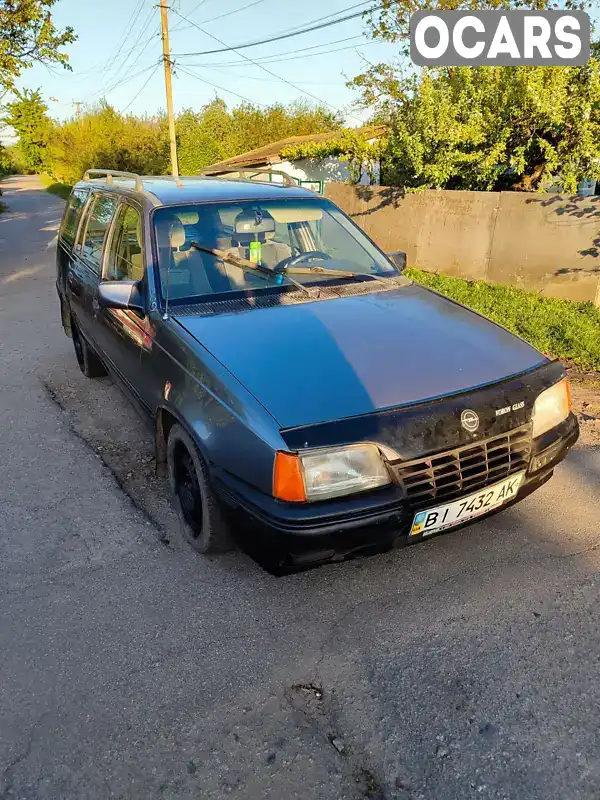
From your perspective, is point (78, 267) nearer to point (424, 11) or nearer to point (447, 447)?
point (447, 447)

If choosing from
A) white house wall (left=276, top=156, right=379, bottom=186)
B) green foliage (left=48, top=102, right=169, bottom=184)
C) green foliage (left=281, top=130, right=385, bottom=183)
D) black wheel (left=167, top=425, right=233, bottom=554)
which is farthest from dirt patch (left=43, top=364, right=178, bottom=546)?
green foliage (left=48, top=102, right=169, bottom=184)

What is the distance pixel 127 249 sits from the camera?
3777mm

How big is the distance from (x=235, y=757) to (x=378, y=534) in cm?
92

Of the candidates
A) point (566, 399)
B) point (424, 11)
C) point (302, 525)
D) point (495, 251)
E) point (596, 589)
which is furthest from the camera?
point (424, 11)

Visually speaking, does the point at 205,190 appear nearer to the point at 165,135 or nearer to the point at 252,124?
the point at 165,135

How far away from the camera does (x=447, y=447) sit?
2.34 metres

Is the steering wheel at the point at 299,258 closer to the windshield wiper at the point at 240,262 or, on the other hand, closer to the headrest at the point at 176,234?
the windshield wiper at the point at 240,262

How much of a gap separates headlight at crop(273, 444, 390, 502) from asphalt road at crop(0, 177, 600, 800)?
67 centimetres

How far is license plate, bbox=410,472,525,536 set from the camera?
2369 mm

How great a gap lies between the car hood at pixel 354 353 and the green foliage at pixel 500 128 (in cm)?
630

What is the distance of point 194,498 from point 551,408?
1.80 metres

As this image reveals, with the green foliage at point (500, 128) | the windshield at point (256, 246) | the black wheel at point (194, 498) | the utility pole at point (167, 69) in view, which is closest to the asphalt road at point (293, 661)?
the black wheel at point (194, 498)

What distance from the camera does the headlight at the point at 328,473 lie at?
2193mm

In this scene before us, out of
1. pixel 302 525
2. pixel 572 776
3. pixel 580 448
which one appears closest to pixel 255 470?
pixel 302 525
